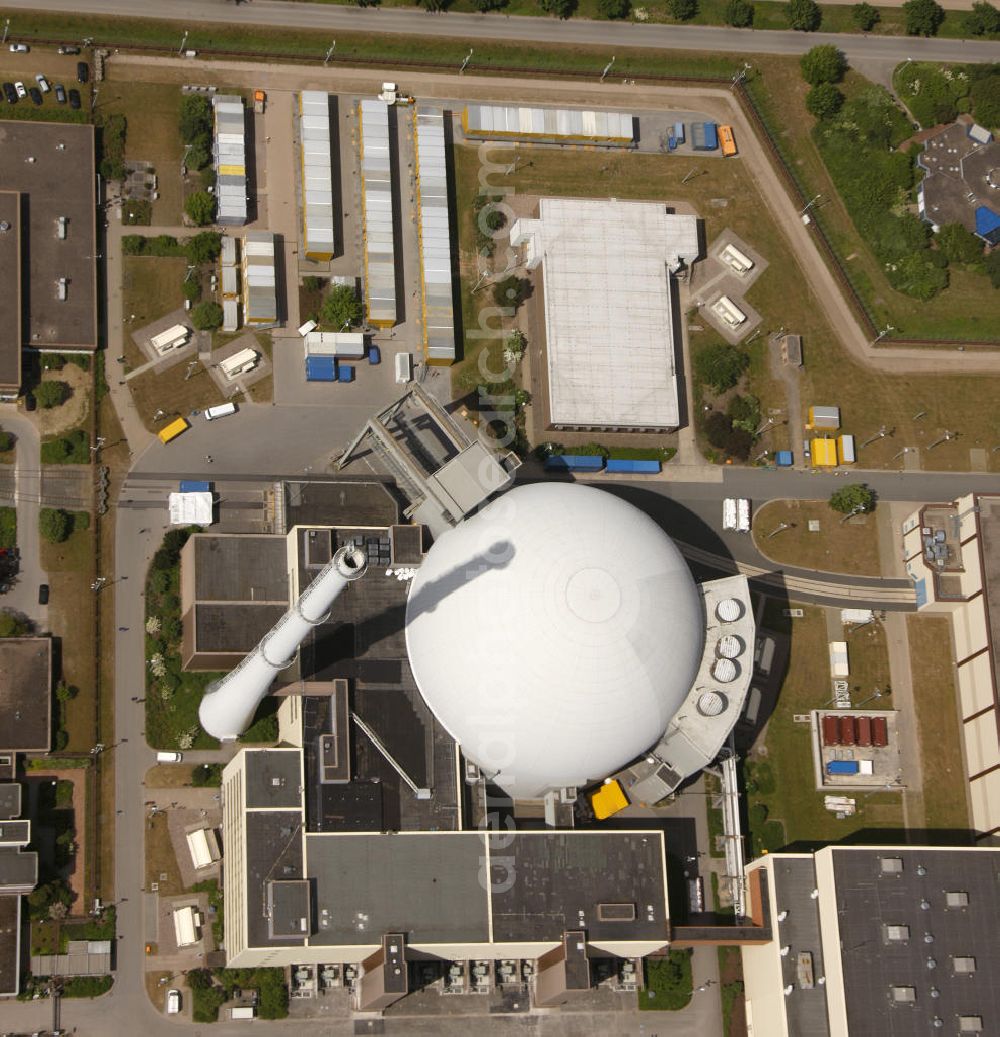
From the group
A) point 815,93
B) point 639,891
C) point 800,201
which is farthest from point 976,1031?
point 815,93

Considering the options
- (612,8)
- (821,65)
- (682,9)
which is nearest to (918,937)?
(821,65)

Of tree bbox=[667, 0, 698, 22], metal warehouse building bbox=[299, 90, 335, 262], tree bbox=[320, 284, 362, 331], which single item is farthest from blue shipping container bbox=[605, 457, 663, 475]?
tree bbox=[667, 0, 698, 22]

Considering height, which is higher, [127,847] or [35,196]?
[35,196]

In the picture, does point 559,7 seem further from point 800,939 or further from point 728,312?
point 800,939

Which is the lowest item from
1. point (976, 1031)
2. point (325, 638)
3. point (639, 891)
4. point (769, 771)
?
point (976, 1031)

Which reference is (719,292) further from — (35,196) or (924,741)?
(35,196)
